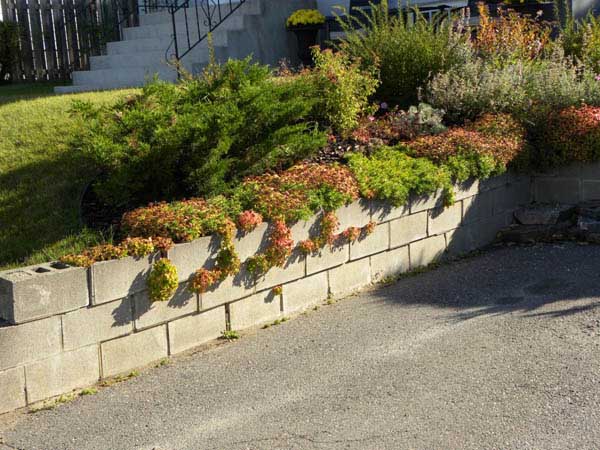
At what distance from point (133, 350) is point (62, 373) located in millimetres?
474

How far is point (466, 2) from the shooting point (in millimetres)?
12445

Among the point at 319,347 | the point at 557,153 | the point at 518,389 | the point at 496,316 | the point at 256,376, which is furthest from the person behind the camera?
the point at 557,153

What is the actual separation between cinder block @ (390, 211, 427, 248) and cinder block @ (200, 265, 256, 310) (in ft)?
4.96

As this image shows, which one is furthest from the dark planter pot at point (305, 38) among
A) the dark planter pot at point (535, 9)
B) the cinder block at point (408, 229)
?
the cinder block at point (408, 229)

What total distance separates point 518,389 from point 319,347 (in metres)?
1.32

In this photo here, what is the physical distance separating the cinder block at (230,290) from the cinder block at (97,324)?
58 centimetres

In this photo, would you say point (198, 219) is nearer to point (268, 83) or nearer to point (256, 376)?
point (256, 376)

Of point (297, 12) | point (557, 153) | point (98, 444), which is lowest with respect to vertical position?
point (98, 444)

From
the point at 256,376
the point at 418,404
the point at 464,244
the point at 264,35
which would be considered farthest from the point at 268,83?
the point at 264,35

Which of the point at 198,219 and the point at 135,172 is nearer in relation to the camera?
the point at 198,219

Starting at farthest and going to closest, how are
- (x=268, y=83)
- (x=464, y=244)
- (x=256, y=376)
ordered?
1. (x=464, y=244)
2. (x=268, y=83)
3. (x=256, y=376)

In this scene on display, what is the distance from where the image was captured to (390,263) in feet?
22.5

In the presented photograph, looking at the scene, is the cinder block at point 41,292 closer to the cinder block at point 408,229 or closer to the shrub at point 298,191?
the shrub at point 298,191

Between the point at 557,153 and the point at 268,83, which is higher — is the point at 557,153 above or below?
below
